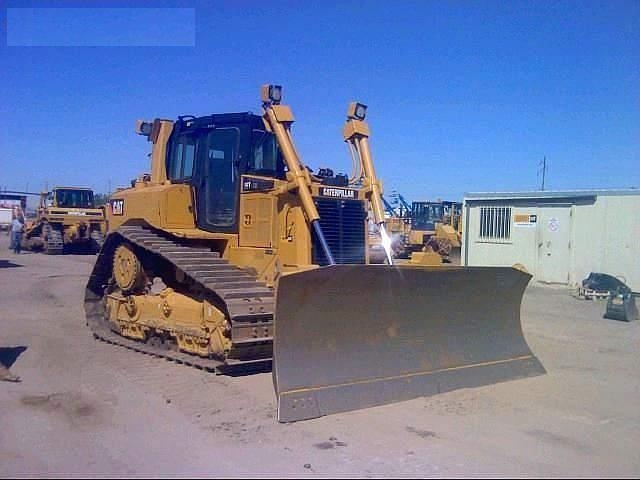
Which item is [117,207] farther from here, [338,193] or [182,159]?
[338,193]

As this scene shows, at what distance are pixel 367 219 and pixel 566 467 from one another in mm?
4576

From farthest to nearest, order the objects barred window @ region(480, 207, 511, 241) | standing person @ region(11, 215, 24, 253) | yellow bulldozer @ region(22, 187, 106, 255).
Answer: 1. standing person @ region(11, 215, 24, 253)
2. yellow bulldozer @ region(22, 187, 106, 255)
3. barred window @ region(480, 207, 511, 241)

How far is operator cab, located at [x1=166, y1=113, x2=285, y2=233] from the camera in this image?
880 cm

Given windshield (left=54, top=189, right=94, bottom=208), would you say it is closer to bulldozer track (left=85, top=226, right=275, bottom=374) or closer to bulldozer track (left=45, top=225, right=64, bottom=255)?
bulldozer track (left=45, top=225, right=64, bottom=255)

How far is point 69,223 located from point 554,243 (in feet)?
64.7

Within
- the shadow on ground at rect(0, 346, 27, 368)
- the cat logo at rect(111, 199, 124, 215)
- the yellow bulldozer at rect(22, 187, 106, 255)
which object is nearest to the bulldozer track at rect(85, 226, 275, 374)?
the cat logo at rect(111, 199, 124, 215)

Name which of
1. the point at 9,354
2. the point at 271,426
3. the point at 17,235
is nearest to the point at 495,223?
the point at 9,354

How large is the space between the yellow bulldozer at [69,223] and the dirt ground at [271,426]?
2033 cm

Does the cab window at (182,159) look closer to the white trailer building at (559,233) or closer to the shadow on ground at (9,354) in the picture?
the shadow on ground at (9,354)

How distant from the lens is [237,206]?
8.89m

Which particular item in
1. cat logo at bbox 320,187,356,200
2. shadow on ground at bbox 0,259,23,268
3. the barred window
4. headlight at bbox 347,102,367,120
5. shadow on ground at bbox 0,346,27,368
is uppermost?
headlight at bbox 347,102,367,120

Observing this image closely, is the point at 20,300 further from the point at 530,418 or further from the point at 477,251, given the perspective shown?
the point at 477,251

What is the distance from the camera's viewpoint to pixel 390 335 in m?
7.00

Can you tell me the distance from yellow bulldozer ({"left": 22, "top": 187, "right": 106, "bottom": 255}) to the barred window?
15561 millimetres
